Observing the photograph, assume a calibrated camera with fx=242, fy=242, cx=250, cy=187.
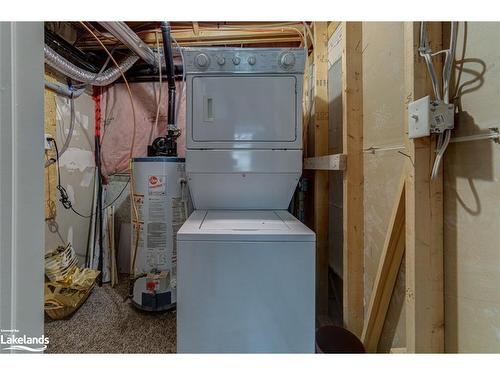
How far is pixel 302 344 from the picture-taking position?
1017mm

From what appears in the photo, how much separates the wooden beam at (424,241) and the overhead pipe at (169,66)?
1.72 metres

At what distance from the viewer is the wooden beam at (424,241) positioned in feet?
2.76

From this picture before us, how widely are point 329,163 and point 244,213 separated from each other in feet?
2.05

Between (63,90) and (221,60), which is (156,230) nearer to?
(221,60)

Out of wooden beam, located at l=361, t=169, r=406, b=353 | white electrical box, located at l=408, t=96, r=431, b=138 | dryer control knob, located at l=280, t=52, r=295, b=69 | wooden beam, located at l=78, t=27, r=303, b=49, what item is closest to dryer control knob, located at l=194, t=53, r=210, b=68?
dryer control knob, located at l=280, t=52, r=295, b=69

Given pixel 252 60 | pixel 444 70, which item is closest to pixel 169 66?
pixel 252 60

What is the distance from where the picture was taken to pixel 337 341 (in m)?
1.35

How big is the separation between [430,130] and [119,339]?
2.13 meters

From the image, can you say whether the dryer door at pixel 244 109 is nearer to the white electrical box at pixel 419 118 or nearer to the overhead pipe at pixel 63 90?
the white electrical box at pixel 419 118

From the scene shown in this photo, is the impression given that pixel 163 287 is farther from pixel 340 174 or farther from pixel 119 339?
pixel 340 174

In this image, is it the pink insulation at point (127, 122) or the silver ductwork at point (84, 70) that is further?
the pink insulation at point (127, 122)

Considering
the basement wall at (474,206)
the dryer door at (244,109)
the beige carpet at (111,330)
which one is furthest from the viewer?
the beige carpet at (111,330)

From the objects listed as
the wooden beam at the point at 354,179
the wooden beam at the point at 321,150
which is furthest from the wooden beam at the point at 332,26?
the wooden beam at the point at 354,179

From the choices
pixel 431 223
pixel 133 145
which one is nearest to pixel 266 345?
pixel 431 223
